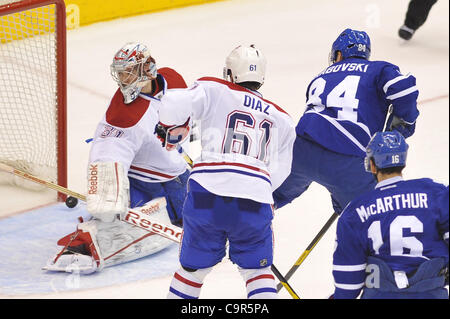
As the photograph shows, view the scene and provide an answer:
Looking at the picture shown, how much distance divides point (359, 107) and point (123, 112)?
3.28 ft

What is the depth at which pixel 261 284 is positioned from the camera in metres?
3.72

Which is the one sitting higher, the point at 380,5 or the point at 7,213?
the point at 380,5

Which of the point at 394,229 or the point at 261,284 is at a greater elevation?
the point at 394,229

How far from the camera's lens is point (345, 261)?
10.9ft

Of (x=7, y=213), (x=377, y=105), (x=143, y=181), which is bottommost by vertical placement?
(x=7, y=213)

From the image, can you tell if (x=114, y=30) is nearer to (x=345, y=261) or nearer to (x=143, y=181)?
(x=143, y=181)

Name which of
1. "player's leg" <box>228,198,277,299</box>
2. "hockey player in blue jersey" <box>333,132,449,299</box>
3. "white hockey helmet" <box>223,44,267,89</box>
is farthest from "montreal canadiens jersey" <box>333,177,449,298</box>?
"white hockey helmet" <box>223,44,267,89</box>

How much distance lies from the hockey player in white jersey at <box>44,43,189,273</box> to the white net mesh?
709 mm

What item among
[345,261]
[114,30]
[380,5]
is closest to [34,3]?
[345,261]

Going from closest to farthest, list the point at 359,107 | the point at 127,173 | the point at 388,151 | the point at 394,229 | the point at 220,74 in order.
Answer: the point at 394,229
the point at 388,151
the point at 359,107
the point at 127,173
the point at 220,74

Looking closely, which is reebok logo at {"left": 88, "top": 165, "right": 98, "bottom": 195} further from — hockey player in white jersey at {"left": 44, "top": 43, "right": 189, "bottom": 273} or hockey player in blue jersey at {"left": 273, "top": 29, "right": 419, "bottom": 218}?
hockey player in blue jersey at {"left": 273, "top": 29, "right": 419, "bottom": 218}

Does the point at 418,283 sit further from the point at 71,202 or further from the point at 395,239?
the point at 71,202

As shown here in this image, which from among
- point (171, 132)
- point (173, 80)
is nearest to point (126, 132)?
point (173, 80)

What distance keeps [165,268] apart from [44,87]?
143cm
